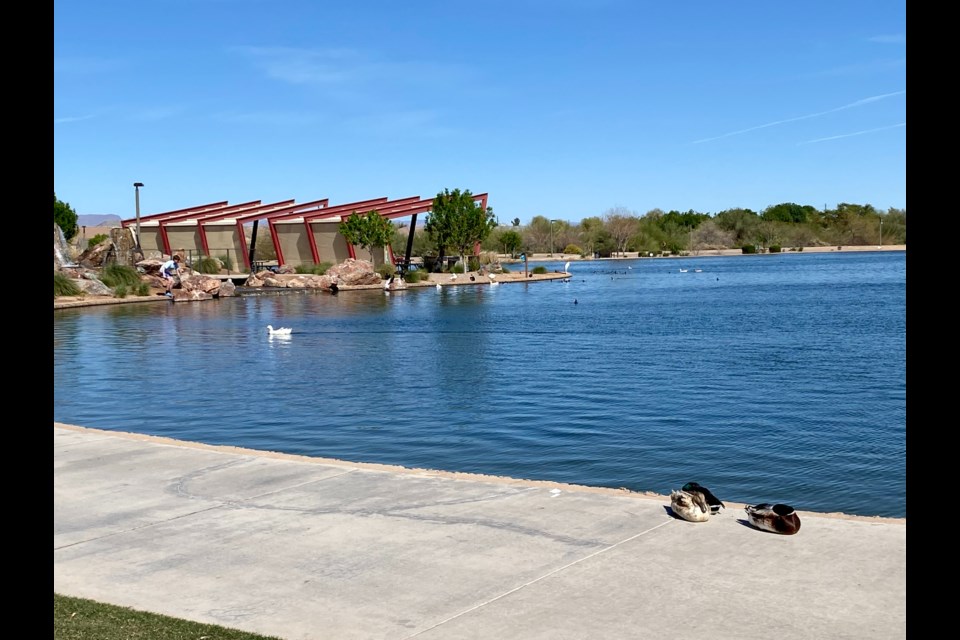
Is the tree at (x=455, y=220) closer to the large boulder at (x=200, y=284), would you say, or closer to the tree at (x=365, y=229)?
the tree at (x=365, y=229)

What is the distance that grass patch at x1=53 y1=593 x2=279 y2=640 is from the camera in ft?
21.4

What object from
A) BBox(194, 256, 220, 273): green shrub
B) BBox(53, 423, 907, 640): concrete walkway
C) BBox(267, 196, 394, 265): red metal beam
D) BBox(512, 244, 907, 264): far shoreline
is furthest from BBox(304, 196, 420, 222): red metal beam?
BBox(512, 244, 907, 264): far shoreline

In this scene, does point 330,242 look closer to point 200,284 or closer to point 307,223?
point 307,223

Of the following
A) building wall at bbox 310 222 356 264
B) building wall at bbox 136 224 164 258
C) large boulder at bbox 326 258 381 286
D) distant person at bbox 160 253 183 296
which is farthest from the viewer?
building wall at bbox 136 224 164 258

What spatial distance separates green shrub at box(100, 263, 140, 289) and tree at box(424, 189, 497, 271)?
99.4 ft

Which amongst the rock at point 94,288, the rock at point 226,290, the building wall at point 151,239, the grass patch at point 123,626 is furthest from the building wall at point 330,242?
the grass patch at point 123,626

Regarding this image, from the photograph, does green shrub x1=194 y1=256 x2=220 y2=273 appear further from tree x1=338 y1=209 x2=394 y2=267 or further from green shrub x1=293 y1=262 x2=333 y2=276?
tree x1=338 y1=209 x2=394 y2=267

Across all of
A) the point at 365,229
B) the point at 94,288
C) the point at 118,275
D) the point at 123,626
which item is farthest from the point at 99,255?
the point at 123,626

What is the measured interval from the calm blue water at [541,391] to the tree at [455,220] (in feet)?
121

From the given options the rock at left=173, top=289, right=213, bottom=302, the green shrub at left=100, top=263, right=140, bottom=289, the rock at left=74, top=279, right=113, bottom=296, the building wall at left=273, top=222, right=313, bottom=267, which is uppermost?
the building wall at left=273, top=222, right=313, bottom=267

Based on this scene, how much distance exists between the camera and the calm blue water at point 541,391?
50.5 ft

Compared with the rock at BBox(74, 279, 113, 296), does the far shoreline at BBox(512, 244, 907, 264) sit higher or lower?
higher
